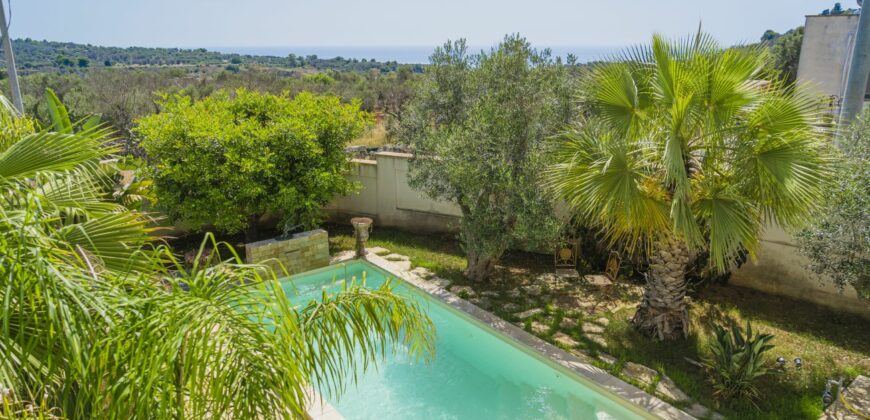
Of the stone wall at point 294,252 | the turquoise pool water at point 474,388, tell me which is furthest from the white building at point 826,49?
the stone wall at point 294,252

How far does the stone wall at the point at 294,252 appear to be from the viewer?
959 cm

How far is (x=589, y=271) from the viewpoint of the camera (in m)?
9.67

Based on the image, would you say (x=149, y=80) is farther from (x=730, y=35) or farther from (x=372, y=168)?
(x=730, y=35)

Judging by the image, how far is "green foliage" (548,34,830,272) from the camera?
5.82 meters

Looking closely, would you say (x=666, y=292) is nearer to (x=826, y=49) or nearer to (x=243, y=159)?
Result: (x=243, y=159)

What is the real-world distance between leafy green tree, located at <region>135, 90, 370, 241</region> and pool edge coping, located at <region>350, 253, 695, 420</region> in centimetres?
234

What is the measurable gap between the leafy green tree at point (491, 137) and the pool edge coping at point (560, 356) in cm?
97

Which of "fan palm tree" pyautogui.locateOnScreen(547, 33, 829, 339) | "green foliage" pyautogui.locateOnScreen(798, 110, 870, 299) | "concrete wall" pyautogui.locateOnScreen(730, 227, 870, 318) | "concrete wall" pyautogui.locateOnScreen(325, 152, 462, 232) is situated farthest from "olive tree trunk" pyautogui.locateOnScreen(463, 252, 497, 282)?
"green foliage" pyautogui.locateOnScreen(798, 110, 870, 299)

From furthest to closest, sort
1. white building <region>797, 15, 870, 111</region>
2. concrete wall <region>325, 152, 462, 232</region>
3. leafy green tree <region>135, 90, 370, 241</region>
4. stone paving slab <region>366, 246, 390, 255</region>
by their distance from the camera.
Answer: white building <region>797, 15, 870, 111</region>
concrete wall <region>325, 152, 462, 232</region>
stone paving slab <region>366, 246, 390, 255</region>
leafy green tree <region>135, 90, 370, 241</region>

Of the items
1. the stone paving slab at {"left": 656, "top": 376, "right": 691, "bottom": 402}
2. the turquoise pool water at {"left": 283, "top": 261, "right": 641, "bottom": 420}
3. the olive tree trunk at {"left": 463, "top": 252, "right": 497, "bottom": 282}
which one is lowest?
the turquoise pool water at {"left": 283, "top": 261, "right": 641, "bottom": 420}

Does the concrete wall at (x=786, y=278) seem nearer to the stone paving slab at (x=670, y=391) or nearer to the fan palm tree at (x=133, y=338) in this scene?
the stone paving slab at (x=670, y=391)

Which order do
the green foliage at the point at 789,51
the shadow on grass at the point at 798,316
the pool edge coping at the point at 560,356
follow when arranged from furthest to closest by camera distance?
1. the green foliage at the point at 789,51
2. the shadow on grass at the point at 798,316
3. the pool edge coping at the point at 560,356

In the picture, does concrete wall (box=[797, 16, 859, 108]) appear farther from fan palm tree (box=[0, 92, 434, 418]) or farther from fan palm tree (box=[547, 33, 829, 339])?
fan palm tree (box=[0, 92, 434, 418])

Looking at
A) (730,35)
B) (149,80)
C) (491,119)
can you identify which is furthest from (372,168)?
(149,80)
